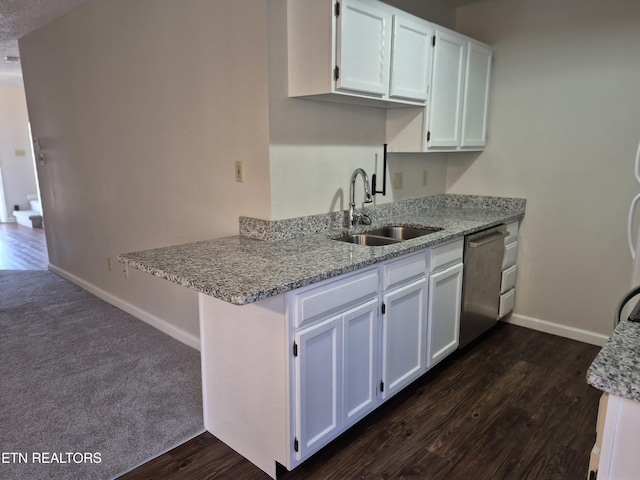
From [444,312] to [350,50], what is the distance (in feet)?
5.07

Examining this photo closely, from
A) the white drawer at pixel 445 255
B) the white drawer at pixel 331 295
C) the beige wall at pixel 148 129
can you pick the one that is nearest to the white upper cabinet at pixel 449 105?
the white drawer at pixel 445 255

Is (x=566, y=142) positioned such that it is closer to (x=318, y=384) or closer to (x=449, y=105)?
(x=449, y=105)

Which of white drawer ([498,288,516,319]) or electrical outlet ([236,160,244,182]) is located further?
white drawer ([498,288,516,319])

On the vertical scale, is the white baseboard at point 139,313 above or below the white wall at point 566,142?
below

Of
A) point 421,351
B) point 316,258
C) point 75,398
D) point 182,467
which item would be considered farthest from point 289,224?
point 75,398

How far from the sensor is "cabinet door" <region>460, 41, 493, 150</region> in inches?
121

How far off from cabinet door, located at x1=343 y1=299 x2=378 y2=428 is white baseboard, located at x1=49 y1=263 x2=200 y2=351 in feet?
4.43

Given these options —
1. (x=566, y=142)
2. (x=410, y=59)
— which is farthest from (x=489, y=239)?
(x=410, y=59)

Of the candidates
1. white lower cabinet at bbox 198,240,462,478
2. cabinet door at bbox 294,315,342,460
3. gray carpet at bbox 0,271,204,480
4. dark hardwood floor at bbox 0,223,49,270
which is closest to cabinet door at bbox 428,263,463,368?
white lower cabinet at bbox 198,240,462,478

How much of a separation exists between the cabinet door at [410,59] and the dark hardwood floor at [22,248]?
459cm

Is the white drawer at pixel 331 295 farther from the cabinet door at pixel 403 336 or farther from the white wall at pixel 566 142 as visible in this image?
the white wall at pixel 566 142

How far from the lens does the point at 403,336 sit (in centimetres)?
231

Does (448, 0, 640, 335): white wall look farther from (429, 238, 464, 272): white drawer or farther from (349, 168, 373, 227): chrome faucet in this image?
(349, 168, 373, 227): chrome faucet

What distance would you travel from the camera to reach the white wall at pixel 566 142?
287 centimetres
